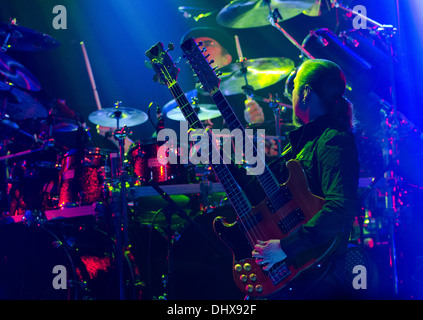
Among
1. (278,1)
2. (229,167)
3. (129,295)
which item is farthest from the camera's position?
(278,1)

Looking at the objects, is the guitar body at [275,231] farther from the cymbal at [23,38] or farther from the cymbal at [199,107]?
the cymbal at [23,38]

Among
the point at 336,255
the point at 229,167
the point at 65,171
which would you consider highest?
the point at 65,171

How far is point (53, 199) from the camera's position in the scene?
4508 millimetres

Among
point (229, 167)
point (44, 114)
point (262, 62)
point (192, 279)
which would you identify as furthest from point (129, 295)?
point (262, 62)

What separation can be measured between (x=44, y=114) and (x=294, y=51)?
4684 millimetres

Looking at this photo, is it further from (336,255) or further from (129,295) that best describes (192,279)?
(336,255)

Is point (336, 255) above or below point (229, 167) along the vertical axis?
below

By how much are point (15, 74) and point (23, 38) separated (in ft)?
1.99

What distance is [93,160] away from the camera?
4.49 metres

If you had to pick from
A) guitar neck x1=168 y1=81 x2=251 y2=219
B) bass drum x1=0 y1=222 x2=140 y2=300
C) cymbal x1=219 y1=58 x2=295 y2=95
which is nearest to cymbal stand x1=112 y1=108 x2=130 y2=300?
bass drum x1=0 y1=222 x2=140 y2=300

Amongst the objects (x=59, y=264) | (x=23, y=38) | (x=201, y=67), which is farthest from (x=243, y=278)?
(x=23, y=38)

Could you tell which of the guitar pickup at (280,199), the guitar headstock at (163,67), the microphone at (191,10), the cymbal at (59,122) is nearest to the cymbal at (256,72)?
the microphone at (191,10)

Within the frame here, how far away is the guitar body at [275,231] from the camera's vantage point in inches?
85.3

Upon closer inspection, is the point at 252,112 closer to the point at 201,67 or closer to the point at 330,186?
the point at 201,67
